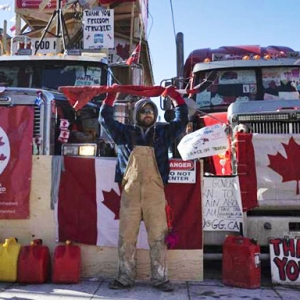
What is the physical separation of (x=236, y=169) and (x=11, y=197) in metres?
2.75

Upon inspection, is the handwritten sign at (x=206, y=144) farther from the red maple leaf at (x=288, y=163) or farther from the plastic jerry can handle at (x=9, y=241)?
the plastic jerry can handle at (x=9, y=241)

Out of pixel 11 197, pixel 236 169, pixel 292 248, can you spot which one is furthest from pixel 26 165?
pixel 292 248

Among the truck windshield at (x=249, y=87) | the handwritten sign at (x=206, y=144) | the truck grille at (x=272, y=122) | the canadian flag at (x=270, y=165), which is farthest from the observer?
the truck windshield at (x=249, y=87)

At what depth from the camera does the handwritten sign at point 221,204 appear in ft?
18.9

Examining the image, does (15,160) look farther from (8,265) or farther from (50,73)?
(50,73)

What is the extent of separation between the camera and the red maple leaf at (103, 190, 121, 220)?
5.65 m

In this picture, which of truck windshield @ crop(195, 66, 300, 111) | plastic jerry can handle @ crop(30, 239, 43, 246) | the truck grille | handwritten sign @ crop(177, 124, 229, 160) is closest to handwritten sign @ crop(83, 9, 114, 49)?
truck windshield @ crop(195, 66, 300, 111)

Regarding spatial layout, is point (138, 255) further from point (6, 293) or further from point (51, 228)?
point (6, 293)

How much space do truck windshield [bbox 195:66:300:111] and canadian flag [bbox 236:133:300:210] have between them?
161 centimetres

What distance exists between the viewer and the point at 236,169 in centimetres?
582

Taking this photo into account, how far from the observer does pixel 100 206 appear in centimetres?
568

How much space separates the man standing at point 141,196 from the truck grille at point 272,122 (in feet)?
4.16

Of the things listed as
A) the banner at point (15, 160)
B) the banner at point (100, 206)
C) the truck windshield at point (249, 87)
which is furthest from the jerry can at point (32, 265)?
the truck windshield at point (249, 87)

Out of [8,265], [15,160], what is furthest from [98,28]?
[8,265]
